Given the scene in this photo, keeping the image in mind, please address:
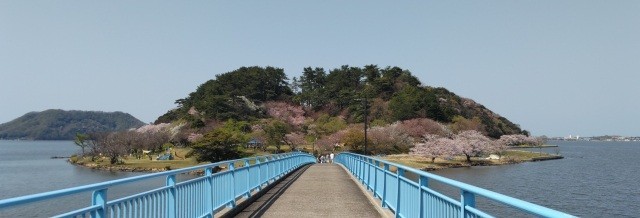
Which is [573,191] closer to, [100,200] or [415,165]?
[415,165]

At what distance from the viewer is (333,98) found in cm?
11781

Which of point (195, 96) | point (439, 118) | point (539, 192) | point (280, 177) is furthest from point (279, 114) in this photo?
point (280, 177)

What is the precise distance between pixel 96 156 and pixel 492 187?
69222 millimetres

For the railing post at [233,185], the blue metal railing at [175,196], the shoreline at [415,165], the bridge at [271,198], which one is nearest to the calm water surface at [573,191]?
→ the shoreline at [415,165]

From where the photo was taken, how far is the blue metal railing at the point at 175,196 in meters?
4.46

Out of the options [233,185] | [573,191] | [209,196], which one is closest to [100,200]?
[209,196]

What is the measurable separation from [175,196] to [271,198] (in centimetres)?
656

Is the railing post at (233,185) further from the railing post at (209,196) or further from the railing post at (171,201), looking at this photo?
the railing post at (171,201)

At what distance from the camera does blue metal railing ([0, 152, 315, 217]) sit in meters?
4.46

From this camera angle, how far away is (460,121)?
326 feet

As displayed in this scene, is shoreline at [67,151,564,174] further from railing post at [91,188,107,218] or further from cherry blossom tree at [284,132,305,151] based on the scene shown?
railing post at [91,188,107,218]

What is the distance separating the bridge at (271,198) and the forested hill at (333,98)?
80.3 meters

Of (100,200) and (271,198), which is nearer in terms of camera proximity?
(100,200)

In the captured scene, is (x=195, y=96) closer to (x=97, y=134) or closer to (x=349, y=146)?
(x=97, y=134)
